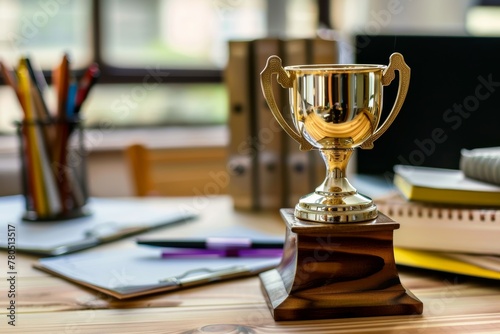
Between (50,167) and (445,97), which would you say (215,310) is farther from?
(445,97)

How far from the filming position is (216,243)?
0.93m

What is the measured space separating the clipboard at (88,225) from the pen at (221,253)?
0.16m

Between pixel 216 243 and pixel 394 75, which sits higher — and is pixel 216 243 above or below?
below

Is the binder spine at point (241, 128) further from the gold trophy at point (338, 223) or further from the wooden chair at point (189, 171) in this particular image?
the wooden chair at point (189, 171)

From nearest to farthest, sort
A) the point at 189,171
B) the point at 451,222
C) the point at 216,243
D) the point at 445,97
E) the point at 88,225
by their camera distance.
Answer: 1. the point at 451,222
2. the point at 216,243
3. the point at 88,225
4. the point at 445,97
5. the point at 189,171

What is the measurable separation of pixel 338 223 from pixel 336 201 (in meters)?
0.03

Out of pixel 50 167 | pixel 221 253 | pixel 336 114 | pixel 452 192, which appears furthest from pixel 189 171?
pixel 336 114

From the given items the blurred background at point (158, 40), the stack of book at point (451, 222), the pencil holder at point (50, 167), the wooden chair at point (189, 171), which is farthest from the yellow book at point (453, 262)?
the blurred background at point (158, 40)

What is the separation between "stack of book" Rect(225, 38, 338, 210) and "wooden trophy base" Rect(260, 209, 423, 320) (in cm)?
59

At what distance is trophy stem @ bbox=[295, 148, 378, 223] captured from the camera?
71 cm

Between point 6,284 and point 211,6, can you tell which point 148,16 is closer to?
point 211,6

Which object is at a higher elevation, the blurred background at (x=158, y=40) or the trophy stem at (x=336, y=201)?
the blurred background at (x=158, y=40)

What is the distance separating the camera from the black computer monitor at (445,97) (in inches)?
51.6

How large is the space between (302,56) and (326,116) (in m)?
0.61
